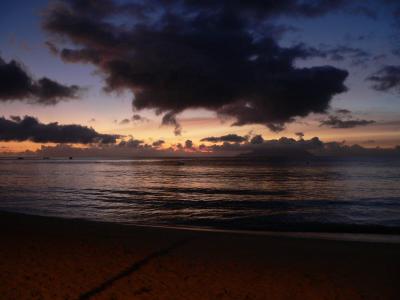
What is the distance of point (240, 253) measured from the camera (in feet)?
43.2

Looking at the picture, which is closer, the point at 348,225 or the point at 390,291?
the point at 390,291

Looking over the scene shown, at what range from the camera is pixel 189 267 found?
37.0 ft

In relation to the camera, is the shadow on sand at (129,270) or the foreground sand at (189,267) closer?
the shadow on sand at (129,270)

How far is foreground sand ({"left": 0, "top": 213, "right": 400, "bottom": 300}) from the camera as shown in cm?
922

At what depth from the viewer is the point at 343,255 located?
13000 mm

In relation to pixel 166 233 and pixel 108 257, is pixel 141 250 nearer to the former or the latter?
pixel 108 257

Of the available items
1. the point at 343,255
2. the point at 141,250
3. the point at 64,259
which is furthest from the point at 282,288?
the point at 64,259

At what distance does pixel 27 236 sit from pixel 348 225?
64.7 ft

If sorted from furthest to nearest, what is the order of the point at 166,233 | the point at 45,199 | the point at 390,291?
the point at 45,199 < the point at 166,233 < the point at 390,291

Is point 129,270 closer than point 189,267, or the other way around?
point 129,270

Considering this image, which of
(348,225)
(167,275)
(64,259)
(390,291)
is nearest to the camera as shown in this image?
(390,291)

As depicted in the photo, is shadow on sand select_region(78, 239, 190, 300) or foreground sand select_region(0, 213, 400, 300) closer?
shadow on sand select_region(78, 239, 190, 300)

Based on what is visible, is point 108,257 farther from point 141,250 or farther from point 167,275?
point 167,275

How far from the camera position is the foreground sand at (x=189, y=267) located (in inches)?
363
